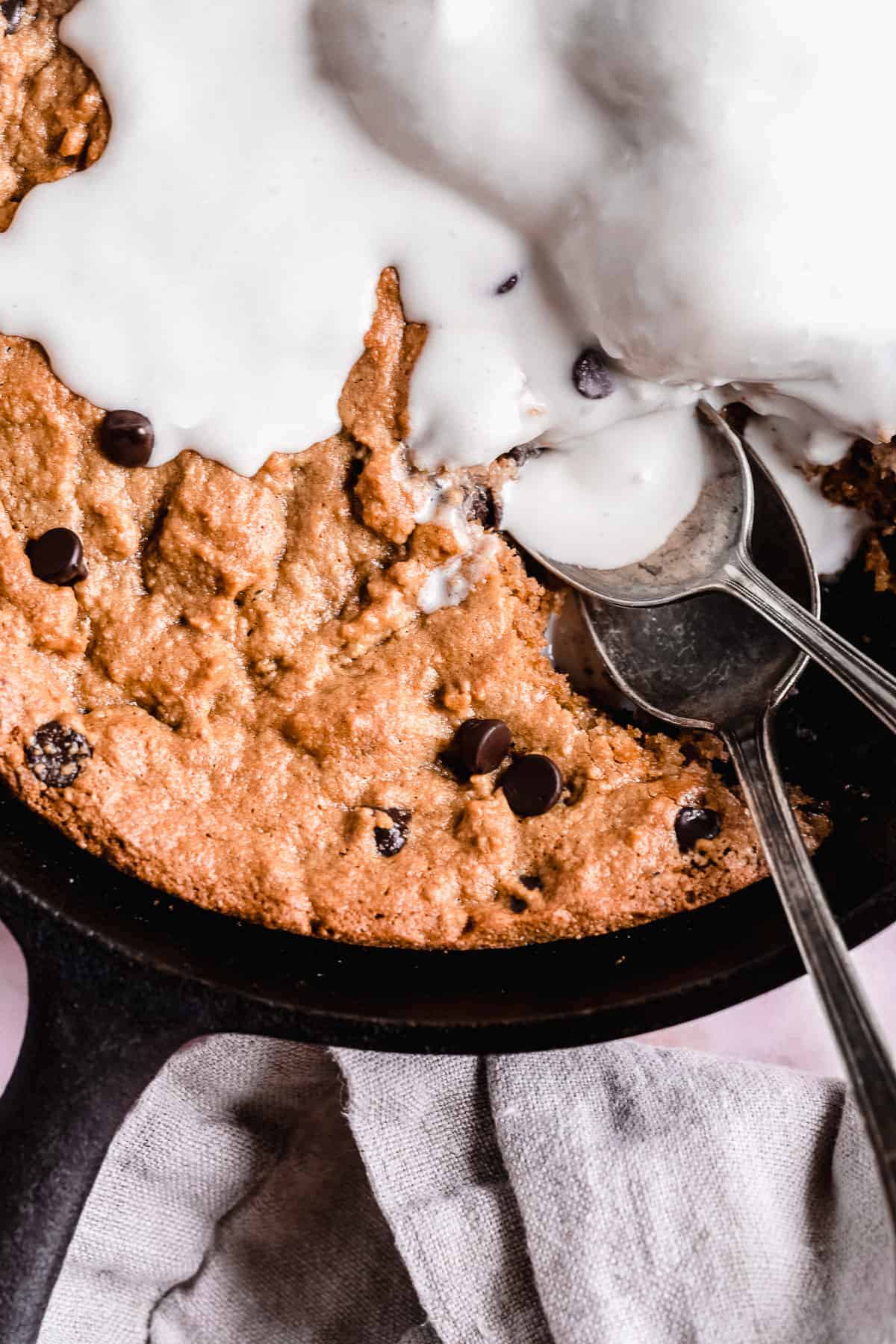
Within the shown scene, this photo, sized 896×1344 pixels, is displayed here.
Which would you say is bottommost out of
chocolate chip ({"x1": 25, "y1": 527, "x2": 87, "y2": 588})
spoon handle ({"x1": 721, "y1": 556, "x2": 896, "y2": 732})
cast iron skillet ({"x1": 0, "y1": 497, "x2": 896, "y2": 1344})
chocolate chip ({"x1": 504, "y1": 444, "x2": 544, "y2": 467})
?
cast iron skillet ({"x1": 0, "y1": 497, "x2": 896, "y2": 1344})

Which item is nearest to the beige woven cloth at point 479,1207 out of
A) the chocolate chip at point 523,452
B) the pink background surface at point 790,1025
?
the pink background surface at point 790,1025

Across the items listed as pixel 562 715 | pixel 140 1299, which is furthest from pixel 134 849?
pixel 140 1299

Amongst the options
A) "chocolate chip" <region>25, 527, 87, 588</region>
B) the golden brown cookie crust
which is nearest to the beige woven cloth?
the golden brown cookie crust

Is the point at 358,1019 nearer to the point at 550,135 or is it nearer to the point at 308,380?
the point at 308,380

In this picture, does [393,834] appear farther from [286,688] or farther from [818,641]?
[818,641]

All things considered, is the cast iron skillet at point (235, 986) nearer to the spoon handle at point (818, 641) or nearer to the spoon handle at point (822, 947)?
the spoon handle at point (822, 947)

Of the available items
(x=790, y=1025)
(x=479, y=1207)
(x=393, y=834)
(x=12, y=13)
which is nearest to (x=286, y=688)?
(x=393, y=834)

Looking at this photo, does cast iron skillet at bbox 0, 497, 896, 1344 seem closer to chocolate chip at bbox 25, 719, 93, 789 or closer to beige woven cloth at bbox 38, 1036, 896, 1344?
chocolate chip at bbox 25, 719, 93, 789
